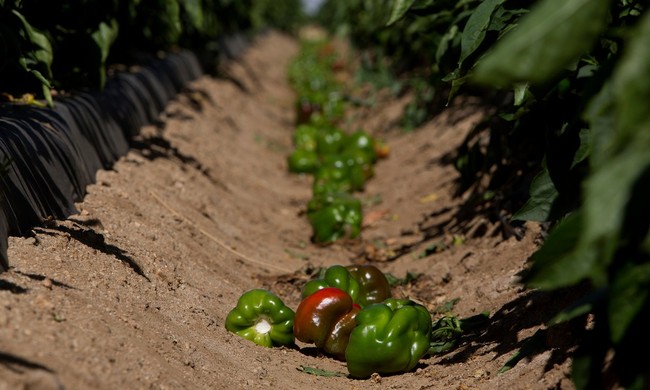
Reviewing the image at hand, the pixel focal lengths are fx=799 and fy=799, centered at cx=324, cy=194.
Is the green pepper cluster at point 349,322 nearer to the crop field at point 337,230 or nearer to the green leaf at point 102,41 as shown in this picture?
the crop field at point 337,230

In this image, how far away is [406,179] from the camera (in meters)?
6.19

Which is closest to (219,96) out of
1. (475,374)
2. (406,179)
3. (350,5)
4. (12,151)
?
(406,179)

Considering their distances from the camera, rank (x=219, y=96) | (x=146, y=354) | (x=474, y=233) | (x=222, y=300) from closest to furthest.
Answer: (x=146, y=354) → (x=222, y=300) → (x=474, y=233) → (x=219, y=96)

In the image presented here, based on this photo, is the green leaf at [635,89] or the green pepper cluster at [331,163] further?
the green pepper cluster at [331,163]

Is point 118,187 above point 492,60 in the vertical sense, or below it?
above

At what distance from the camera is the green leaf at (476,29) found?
262 centimetres

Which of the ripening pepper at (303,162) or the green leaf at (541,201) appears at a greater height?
the ripening pepper at (303,162)

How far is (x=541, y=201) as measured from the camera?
7.55 feet

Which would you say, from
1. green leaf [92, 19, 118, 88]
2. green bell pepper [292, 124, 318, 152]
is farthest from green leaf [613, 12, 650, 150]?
green bell pepper [292, 124, 318, 152]

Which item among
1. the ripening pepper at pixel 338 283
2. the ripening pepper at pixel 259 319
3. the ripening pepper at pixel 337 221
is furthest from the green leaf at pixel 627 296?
the ripening pepper at pixel 337 221

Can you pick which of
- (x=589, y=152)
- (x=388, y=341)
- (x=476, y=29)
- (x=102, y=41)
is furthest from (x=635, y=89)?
(x=102, y=41)

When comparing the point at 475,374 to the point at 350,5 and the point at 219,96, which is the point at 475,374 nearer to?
the point at 219,96

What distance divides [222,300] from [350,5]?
9337mm

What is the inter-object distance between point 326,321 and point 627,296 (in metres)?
1.62
